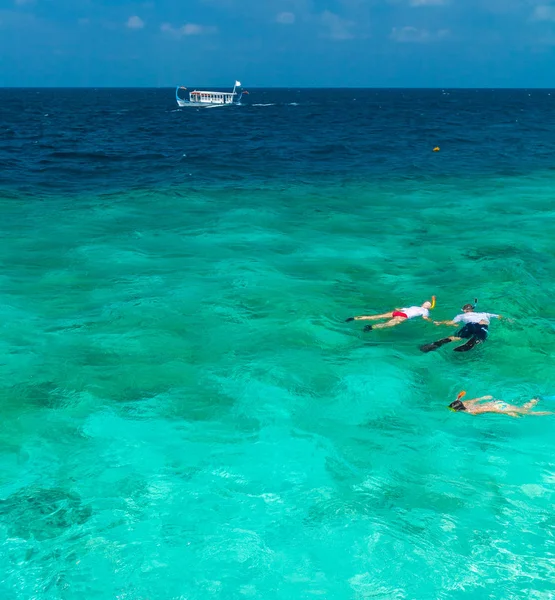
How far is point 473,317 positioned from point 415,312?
148 cm

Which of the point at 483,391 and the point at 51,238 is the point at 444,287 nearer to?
the point at 483,391

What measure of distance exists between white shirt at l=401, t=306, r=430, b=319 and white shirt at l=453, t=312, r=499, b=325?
0.80 meters

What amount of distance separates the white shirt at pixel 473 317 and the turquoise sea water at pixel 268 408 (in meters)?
0.42

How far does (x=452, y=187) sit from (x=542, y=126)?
4715 cm

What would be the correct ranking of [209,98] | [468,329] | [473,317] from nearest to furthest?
1. [468,329]
2. [473,317]
3. [209,98]

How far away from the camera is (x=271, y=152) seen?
50281 millimetres

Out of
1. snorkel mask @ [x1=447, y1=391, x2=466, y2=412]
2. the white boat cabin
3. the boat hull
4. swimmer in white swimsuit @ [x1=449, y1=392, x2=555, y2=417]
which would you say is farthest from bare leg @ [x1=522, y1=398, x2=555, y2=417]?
the boat hull

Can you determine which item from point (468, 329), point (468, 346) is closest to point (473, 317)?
point (468, 329)

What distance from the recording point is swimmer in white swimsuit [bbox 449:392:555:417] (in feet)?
40.6

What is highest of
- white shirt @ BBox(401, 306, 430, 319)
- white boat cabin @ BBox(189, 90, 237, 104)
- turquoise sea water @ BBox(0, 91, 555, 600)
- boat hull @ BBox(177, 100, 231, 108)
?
white boat cabin @ BBox(189, 90, 237, 104)

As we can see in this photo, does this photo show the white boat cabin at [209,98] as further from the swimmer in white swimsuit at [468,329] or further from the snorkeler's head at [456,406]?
the snorkeler's head at [456,406]

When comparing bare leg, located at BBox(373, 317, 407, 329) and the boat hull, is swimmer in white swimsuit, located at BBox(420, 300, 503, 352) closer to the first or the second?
bare leg, located at BBox(373, 317, 407, 329)

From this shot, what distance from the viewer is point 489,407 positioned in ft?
41.1

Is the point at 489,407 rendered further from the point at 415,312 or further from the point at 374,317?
the point at 374,317
